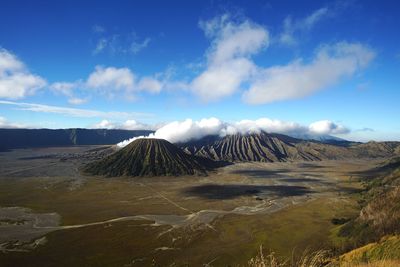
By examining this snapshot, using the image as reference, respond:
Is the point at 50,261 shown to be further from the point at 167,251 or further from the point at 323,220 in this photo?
the point at 323,220

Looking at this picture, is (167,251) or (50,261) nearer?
(50,261)

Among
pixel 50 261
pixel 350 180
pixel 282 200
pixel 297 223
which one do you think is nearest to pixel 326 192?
pixel 282 200

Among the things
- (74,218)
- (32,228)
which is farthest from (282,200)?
(32,228)

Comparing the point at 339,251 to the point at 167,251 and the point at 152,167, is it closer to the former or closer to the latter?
the point at 167,251

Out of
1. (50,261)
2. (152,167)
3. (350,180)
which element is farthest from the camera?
(152,167)

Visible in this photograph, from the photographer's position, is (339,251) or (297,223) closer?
(339,251)

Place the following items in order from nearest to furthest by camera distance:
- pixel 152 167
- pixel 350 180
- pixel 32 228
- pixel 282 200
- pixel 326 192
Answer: pixel 32 228 → pixel 282 200 → pixel 326 192 → pixel 350 180 → pixel 152 167

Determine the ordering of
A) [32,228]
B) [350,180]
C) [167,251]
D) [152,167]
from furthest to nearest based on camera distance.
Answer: [152,167], [350,180], [32,228], [167,251]

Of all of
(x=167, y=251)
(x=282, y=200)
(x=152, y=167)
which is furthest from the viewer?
(x=152, y=167)

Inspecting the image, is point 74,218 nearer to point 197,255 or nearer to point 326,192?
point 197,255
